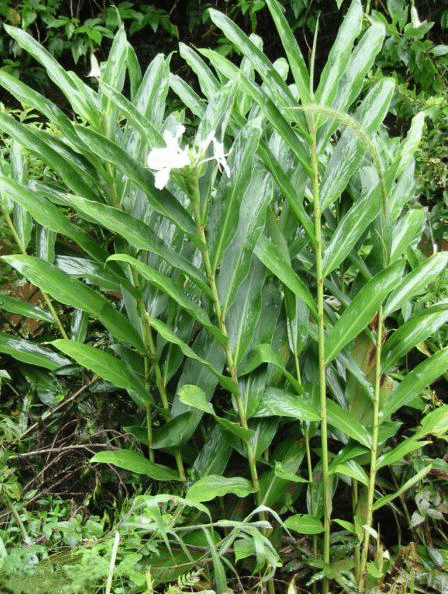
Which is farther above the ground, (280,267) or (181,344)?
(280,267)

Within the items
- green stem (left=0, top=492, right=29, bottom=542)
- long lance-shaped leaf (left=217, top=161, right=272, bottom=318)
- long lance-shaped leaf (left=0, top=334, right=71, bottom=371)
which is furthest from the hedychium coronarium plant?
long lance-shaped leaf (left=0, top=334, right=71, bottom=371)

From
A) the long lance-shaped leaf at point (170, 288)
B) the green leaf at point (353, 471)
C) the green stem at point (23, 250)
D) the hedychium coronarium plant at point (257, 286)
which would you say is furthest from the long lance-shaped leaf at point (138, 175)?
the green stem at point (23, 250)

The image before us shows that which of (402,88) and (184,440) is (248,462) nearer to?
(184,440)

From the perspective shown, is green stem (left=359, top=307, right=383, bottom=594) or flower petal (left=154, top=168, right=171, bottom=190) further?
green stem (left=359, top=307, right=383, bottom=594)

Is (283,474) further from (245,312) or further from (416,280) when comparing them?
(416,280)

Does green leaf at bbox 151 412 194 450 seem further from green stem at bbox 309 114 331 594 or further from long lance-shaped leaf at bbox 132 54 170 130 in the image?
long lance-shaped leaf at bbox 132 54 170 130

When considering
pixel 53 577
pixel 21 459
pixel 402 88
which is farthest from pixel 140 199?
pixel 402 88

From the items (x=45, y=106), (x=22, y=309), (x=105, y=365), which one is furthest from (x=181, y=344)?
(x=22, y=309)
